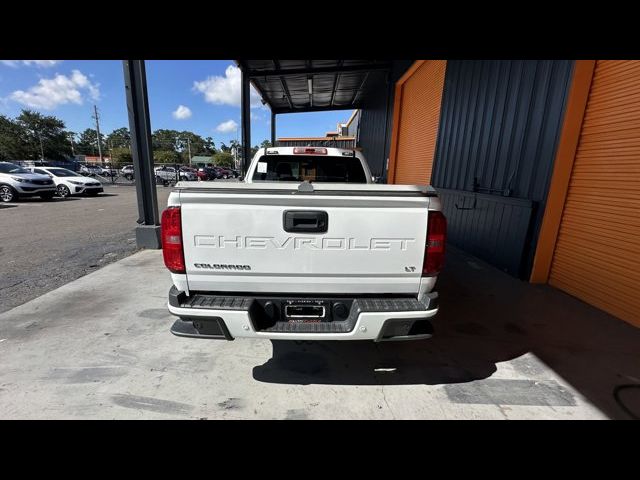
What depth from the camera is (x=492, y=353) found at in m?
3.10

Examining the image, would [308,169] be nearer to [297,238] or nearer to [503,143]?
[297,238]

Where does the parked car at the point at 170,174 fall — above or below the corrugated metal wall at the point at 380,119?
below

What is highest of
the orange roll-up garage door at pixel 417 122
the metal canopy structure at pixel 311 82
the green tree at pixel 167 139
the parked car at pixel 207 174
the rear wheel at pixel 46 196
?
the green tree at pixel 167 139

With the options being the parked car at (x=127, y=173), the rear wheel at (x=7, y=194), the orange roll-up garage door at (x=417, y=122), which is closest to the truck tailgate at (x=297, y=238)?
the orange roll-up garage door at (x=417, y=122)

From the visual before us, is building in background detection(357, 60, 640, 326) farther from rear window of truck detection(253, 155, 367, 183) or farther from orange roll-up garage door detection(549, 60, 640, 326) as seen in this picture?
rear window of truck detection(253, 155, 367, 183)

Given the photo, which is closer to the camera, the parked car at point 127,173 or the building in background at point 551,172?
the building in background at point 551,172

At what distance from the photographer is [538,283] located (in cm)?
509

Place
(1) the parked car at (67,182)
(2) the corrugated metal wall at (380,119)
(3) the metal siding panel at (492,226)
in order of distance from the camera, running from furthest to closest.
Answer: (1) the parked car at (67,182), (2) the corrugated metal wall at (380,119), (3) the metal siding panel at (492,226)

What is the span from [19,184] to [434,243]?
17948mm

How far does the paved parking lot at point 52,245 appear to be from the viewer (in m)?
4.61

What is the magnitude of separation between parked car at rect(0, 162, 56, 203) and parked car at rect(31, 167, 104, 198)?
187 centimetres

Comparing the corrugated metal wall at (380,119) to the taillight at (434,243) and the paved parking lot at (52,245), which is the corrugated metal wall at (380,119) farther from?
the paved parking lot at (52,245)

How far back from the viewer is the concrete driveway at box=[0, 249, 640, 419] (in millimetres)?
2285

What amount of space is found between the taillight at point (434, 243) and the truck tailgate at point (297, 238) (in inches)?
2.3
